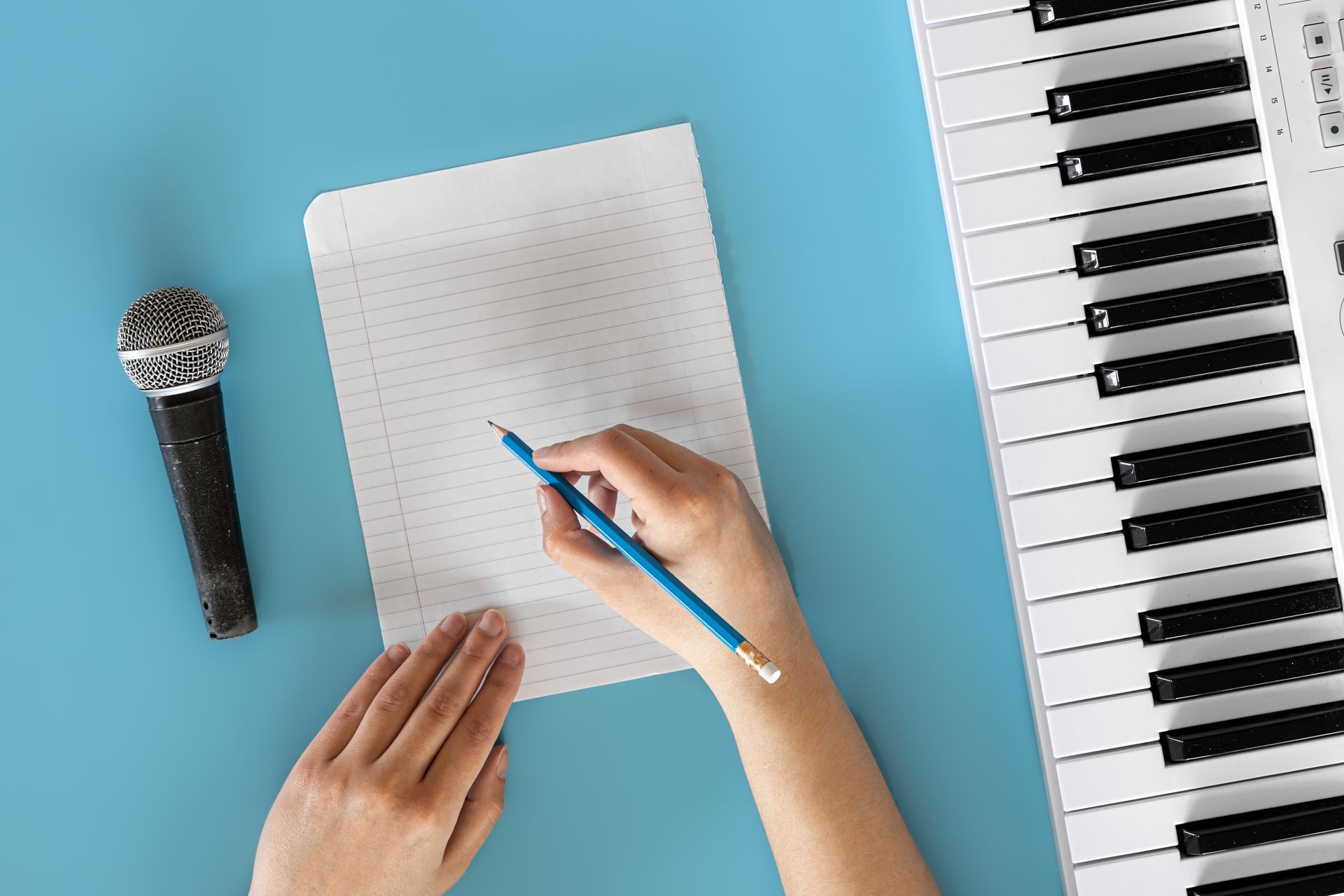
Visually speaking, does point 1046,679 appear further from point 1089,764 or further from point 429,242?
point 429,242

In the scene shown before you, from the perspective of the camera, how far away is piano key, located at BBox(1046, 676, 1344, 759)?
882 mm

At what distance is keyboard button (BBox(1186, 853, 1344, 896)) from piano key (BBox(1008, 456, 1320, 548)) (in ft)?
1.30

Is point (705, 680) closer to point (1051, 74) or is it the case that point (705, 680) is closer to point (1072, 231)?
point (1072, 231)

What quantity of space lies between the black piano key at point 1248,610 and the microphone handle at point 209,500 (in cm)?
100

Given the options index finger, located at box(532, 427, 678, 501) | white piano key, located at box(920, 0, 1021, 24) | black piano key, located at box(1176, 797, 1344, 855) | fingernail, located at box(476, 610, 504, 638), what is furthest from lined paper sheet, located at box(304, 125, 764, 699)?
black piano key, located at box(1176, 797, 1344, 855)

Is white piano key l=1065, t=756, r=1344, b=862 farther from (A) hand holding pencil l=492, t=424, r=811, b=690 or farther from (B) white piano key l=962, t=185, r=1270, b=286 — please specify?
(B) white piano key l=962, t=185, r=1270, b=286

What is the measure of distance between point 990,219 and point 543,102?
20.3 inches

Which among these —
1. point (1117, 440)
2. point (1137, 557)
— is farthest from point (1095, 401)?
point (1137, 557)

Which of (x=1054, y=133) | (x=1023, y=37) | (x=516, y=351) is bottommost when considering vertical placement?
(x=516, y=351)

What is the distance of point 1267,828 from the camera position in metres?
0.88

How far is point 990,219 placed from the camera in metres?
0.89

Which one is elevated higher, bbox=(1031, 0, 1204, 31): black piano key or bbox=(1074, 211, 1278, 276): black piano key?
bbox=(1031, 0, 1204, 31): black piano key

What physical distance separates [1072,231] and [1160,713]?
51 cm

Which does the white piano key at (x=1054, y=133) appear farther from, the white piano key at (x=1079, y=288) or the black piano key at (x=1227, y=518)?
the black piano key at (x=1227, y=518)
